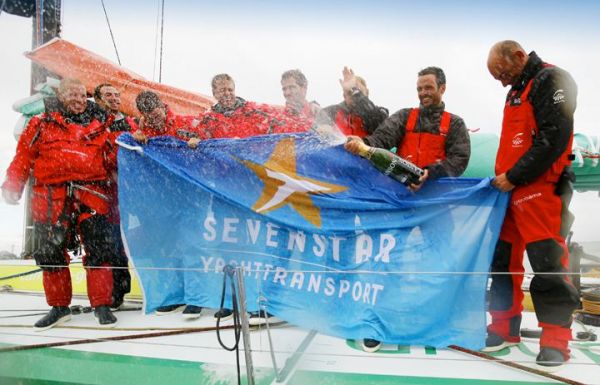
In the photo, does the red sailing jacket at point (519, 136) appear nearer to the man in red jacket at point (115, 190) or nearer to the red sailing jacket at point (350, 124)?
the red sailing jacket at point (350, 124)

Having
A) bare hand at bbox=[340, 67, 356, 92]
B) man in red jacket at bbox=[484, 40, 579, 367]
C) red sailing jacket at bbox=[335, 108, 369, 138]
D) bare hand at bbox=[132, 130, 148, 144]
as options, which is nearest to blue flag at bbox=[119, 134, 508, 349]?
bare hand at bbox=[132, 130, 148, 144]

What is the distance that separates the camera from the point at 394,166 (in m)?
2.59

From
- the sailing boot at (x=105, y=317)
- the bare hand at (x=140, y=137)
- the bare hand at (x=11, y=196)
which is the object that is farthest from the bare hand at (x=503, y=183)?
the bare hand at (x=11, y=196)

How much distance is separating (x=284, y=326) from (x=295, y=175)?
939 millimetres

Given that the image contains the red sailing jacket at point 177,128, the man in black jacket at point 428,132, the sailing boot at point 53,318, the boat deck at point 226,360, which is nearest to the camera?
the boat deck at point 226,360

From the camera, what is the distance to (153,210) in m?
3.21

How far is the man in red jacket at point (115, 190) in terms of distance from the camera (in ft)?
11.0

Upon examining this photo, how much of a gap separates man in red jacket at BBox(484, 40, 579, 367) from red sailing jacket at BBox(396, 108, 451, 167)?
34cm

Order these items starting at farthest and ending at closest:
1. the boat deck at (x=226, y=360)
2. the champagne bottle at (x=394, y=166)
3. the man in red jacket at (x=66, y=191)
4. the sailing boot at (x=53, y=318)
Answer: the man in red jacket at (x=66, y=191), the sailing boot at (x=53, y=318), the champagne bottle at (x=394, y=166), the boat deck at (x=226, y=360)

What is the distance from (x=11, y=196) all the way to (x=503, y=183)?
126 inches

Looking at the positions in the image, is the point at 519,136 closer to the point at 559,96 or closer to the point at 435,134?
the point at 559,96

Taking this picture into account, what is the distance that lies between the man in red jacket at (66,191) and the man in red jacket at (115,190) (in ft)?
0.23

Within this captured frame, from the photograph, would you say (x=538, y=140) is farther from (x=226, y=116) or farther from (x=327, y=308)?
(x=226, y=116)

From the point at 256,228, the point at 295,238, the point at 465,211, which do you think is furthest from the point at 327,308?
the point at 465,211
